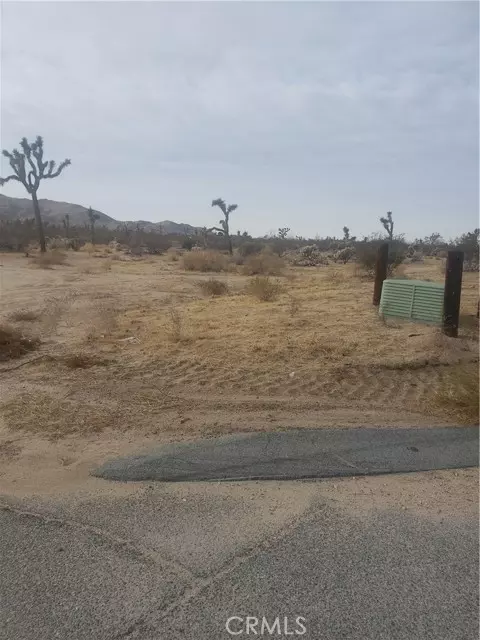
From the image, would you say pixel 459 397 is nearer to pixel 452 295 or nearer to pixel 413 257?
pixel 452 295

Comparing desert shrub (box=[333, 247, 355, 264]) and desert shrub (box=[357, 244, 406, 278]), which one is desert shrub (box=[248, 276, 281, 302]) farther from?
desert shrub (box=[333, 247, 355, 264])

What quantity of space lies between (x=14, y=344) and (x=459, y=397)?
6739 mm

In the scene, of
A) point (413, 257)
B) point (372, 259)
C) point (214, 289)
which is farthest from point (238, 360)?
point (413, 257)

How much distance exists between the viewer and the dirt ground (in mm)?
5340

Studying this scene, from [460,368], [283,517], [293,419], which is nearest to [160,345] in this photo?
[293,419]

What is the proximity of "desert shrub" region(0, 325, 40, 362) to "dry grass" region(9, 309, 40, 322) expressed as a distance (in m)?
2.06

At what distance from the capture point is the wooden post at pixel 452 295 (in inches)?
376

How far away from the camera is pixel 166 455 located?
189 inches

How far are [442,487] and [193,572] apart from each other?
91.5 inches

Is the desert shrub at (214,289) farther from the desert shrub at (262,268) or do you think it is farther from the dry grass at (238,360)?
the desert shrub at (262,268)

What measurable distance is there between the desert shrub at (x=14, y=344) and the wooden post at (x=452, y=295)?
7260 millimetres

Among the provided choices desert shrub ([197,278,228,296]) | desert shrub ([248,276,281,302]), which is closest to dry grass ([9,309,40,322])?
desert shrub ([248,276,281,302])

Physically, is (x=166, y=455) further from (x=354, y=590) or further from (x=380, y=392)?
(x=380, y=392)

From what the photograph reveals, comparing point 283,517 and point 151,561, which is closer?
point 151,561
